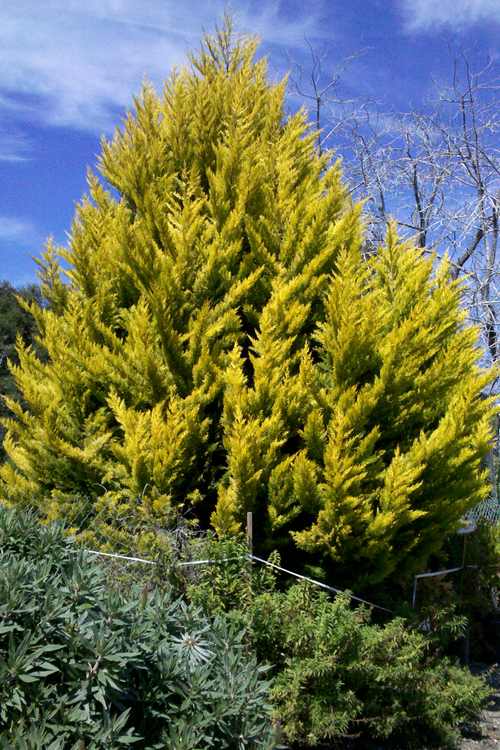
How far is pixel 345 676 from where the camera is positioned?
→ 390 cm

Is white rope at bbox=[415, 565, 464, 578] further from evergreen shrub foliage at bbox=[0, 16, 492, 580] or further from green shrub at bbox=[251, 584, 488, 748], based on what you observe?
green shrub at bbox=[251, 584, 488, 748]

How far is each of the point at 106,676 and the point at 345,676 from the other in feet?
6.66

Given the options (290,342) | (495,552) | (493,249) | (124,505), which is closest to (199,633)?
(124,505)

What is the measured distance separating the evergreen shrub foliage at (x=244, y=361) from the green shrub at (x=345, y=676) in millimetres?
413

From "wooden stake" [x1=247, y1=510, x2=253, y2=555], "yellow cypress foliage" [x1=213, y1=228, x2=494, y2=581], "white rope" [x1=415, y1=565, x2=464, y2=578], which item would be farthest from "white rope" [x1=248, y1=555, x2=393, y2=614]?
"white rope" [x1=415, y1=565, x2=464, y2=578]

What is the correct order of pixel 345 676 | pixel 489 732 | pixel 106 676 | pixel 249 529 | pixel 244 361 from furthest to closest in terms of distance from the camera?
pixel 489 732 < pixel 244 361 < pixel 249 529 < pixel 345 676 < pixel 106 676

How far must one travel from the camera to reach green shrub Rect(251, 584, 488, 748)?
3.67m

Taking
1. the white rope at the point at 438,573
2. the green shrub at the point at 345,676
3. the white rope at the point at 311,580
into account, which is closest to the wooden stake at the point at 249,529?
the white rope at the point at 311,580

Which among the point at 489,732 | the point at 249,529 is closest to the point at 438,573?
the point at 489,732

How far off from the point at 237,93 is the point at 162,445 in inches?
103

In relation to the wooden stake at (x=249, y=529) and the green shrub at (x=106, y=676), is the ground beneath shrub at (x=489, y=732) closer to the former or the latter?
the wooden stake at (x=249, y=529)

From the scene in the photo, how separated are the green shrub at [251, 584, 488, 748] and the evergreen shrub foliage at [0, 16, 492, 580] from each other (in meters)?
0.41

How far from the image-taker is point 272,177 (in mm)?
4984

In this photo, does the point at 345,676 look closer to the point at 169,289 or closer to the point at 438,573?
the point at 438,573
